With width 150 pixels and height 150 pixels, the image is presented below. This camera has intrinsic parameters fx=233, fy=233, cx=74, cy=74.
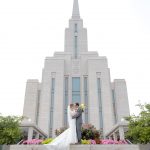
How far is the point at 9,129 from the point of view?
25.1 metres

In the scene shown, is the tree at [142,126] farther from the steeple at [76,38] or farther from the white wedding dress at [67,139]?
the steeple at [76,38]

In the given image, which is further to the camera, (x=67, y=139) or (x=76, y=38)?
(x=76, y=38)

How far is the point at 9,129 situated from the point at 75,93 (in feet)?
84.5

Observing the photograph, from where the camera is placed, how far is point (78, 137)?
32.3 feet

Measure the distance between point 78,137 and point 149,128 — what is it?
13870mm

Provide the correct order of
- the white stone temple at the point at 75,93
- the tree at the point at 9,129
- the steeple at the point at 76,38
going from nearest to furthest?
1. the tree at the point at 9,129
2. the white stone temple at the point at 75,93
3. the steeple at the point at 76,38

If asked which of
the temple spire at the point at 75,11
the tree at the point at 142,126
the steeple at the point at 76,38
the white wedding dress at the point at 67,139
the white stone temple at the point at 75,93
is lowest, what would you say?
the white wedding dress at the point at 67,139

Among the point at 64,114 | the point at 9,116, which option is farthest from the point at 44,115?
the point at 9,116

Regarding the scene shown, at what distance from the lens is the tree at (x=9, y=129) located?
Answer: 24.7 meters

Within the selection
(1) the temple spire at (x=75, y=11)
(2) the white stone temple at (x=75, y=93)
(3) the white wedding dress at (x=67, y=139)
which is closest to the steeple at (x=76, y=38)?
(1) the temple spire at (x=75, y=11)

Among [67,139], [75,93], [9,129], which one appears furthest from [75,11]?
[67,139]

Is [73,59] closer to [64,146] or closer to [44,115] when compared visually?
[44,115]

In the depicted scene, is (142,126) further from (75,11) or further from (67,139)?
(75,11)

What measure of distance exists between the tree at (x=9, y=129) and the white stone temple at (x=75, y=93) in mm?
17750
